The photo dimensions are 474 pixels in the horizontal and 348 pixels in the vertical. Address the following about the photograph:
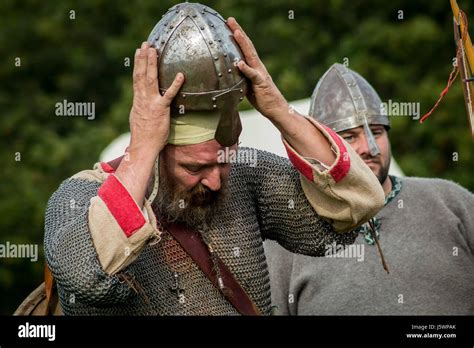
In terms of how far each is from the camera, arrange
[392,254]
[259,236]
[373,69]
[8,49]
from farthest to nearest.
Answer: [8,49], [373,69], [392,254], [259,236]

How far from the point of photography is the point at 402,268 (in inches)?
241

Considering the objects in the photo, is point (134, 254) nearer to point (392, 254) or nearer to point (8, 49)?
point (392, 254)

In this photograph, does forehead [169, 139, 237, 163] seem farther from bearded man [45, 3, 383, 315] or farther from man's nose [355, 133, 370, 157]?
man's nose [355, 133, 370, 157]

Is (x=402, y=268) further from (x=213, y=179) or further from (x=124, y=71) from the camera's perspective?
(x=124, y=71)

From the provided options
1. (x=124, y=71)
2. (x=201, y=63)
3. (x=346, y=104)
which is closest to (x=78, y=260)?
(x=201, y=63)

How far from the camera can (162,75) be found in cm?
415

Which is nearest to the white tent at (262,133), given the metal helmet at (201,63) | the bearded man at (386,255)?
the bearded man at (386,255)

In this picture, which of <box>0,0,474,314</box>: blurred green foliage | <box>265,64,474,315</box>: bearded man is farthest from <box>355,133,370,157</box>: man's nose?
<box>0,0,474,314</box>: blurred green foliage

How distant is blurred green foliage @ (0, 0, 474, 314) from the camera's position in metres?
13.6

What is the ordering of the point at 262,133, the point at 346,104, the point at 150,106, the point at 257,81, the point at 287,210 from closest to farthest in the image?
1. the point at 150,106
2. the point at 257,81
3. the point at 287,210
4. the point at 346,104
5. the point at 262,133

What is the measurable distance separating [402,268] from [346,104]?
95 cm

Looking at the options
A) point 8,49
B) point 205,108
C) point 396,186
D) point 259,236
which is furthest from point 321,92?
point 8,49

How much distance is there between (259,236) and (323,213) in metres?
0.31

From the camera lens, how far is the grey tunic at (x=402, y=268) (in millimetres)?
6035
